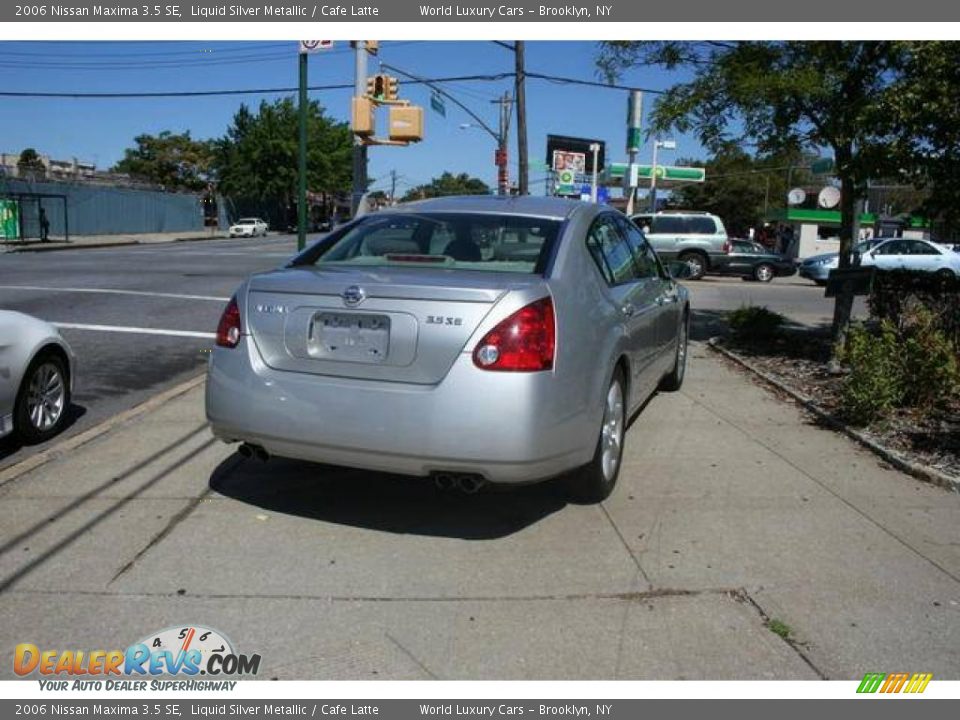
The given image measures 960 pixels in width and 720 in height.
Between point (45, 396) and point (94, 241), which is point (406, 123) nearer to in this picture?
point (45, 396)

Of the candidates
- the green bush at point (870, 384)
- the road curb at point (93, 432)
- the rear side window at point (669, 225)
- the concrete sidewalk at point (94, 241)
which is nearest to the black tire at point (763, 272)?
the rear side window at point (669, 225)

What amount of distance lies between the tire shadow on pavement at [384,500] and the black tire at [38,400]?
4.89 feet

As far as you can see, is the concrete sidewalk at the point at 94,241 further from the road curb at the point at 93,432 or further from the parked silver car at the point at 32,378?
the parked silver car at the point at 32,378

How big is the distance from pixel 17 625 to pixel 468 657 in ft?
5.63

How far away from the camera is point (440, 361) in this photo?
380cm

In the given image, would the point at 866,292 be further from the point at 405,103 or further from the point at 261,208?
the point at 261,208

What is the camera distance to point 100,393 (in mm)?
7379

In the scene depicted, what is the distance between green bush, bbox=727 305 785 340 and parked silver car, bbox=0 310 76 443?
7573 millimetres

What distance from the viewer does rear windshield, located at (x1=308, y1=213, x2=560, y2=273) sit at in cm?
445

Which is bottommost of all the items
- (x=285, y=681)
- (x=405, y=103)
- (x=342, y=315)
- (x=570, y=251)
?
(x=285, y=681)

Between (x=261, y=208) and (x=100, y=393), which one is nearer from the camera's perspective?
(x=100, y=393)

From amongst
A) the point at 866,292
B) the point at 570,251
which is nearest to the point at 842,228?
the point at 866,292

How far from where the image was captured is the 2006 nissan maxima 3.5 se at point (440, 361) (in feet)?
12.3

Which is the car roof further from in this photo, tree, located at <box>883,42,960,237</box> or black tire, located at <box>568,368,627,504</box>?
tree, located at <box>883,42,960,237</box>
